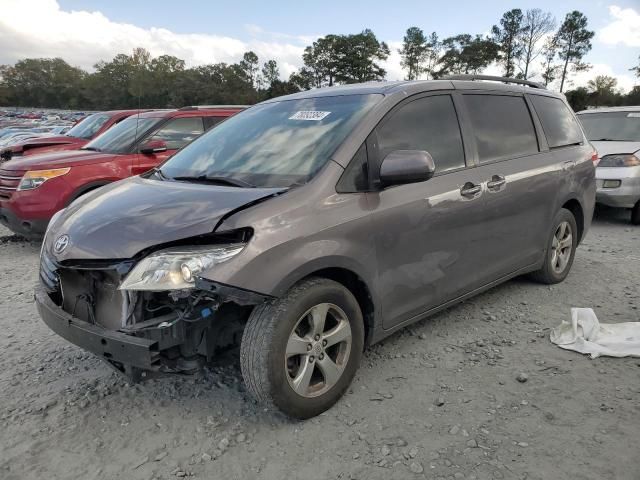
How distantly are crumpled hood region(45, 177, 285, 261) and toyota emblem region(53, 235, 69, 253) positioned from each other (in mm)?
27

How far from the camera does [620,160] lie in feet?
25.9

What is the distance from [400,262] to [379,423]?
92 cm

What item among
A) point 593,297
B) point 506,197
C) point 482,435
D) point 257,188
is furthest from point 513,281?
point 257,188

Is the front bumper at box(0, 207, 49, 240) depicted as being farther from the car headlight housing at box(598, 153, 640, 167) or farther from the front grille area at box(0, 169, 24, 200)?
the car headlight housing at box(598, 153, 640, 167)

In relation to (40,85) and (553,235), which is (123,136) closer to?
(553,235)

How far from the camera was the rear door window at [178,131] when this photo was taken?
23.3 feet

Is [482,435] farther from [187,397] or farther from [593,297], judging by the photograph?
[593,297]

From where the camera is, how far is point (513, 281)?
16.2 feet

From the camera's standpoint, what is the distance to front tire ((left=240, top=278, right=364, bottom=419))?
8.09 ft

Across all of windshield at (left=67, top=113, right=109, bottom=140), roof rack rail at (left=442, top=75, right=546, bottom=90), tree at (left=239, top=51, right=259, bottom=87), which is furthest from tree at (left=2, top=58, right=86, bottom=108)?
roof rack rail at (left=442, top=75, right=546, bottom=90)

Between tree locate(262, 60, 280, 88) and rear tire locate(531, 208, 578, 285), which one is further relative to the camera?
tree locate(262, 60, 280, 88)

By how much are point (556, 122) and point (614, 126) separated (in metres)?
5.00

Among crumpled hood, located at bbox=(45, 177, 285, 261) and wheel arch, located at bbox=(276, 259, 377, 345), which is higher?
crumpled hood, located at bbox=(45, 177, 285, 261)

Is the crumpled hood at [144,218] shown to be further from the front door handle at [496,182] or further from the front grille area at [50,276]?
the front door handle at [496,182]
